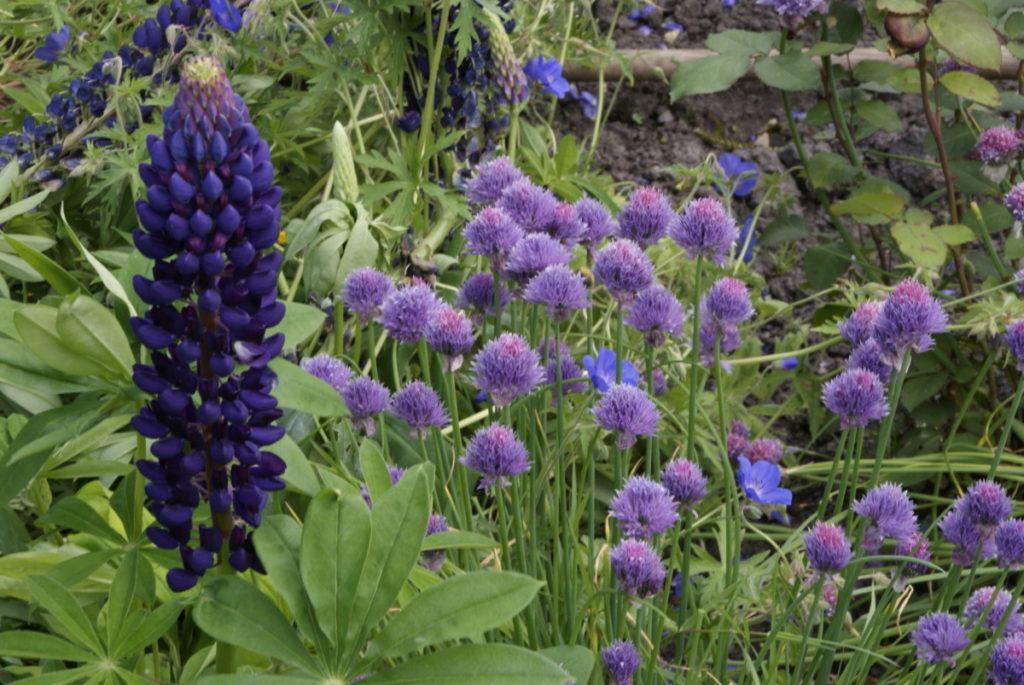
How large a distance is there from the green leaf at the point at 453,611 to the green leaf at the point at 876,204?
161cm

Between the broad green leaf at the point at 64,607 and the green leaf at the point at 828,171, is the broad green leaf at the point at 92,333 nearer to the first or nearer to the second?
the broad green leaf at the point at 64,607

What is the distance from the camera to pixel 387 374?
7.17 feet

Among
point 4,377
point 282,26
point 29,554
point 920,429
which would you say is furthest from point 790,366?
point 4,377

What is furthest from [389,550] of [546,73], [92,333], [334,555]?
[546,73]

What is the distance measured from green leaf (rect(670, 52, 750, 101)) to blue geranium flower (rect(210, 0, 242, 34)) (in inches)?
34.1

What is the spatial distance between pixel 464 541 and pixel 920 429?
1.66 m

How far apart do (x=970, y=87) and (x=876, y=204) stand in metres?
0.28

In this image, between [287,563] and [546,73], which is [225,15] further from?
[287,563]

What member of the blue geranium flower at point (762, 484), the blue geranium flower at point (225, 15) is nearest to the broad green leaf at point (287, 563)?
the blue geranium flower at point (762, 484)

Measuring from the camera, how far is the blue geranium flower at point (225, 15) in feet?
6.40

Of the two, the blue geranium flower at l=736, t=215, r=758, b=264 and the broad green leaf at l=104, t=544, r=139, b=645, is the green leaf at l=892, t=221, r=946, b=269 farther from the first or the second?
the broad green leaf at l=104, t=544, r=139, b=645

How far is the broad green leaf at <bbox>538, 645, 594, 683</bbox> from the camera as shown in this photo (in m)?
1.14

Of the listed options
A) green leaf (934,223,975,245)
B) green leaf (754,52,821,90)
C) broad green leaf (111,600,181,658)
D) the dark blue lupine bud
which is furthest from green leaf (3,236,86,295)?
green leaf (934,223,975,245)

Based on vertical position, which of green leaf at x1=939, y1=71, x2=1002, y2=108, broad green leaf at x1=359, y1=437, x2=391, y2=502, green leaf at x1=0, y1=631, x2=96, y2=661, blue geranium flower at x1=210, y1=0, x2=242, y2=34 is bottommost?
green leaf at x1=939, y1=71, x2=1002, y2=108
